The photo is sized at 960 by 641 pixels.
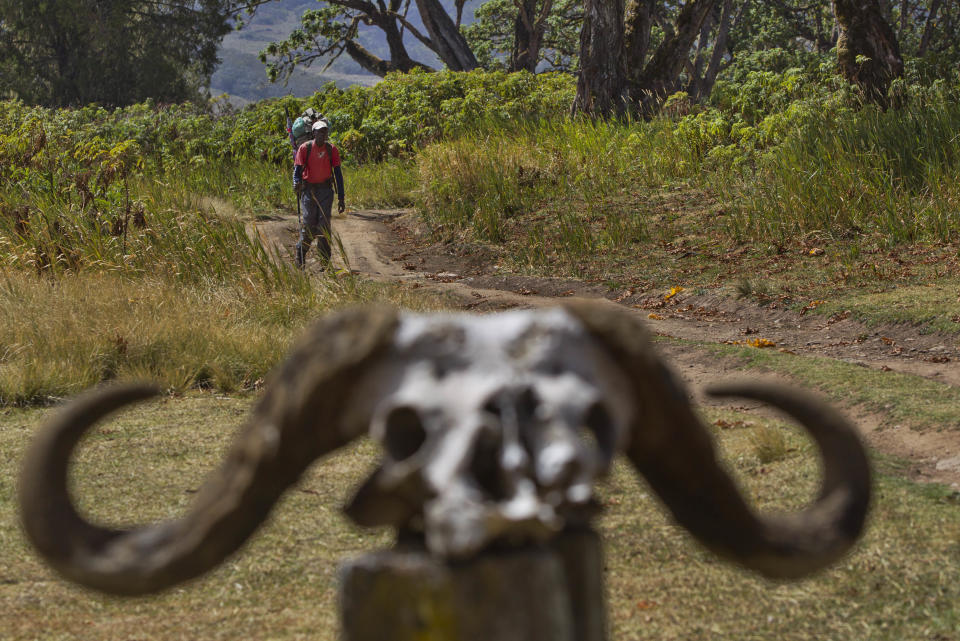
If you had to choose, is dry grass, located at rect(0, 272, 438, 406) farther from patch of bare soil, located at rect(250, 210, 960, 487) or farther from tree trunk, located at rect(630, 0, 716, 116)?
tree trunk, located at rect(630, 0, 716, 116)

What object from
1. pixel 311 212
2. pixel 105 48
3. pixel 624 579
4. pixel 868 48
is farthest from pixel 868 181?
pixel 105 48

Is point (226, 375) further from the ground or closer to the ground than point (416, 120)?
closer to the ground

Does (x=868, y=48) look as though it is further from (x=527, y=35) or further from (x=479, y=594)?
(x=527, y=35)

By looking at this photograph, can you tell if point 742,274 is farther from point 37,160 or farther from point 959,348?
point 37,160

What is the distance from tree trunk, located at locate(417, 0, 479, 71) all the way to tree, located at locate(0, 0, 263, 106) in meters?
9.08

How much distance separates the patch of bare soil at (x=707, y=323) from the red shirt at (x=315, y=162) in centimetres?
110

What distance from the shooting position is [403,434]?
1.46m

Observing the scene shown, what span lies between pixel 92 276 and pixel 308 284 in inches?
71.2

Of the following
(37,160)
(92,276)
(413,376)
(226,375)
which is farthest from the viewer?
(37,160)

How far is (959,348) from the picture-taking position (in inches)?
297

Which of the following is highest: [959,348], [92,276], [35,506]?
[35,506]

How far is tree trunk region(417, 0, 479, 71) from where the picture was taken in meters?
28.4

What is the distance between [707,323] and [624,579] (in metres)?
5.98

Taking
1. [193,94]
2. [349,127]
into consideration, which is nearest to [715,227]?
[349,127]
